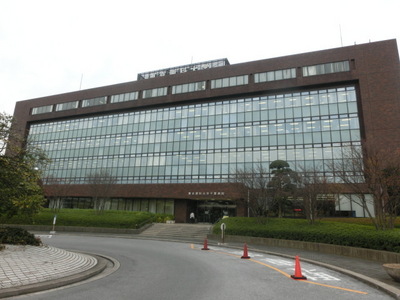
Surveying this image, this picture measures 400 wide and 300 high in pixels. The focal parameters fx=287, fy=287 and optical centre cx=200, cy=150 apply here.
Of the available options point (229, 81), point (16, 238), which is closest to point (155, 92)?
point (229, 81)

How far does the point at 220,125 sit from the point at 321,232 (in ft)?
88.2

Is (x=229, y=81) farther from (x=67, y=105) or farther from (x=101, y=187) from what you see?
(x=67, y=105)

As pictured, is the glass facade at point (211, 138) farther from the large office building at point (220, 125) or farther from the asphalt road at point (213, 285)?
the asphalt road at point (213, 285)

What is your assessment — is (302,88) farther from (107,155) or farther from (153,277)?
(153,277)

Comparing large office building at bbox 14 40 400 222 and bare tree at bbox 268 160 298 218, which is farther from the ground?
large office building at bbox 14 40 400 222

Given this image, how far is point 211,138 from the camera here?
4331 cm

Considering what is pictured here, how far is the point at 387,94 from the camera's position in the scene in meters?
34.0

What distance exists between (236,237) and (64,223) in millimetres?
19983

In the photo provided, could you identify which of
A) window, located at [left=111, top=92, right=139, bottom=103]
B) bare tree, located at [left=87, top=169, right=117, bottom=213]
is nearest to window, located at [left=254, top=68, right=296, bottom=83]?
window, located at [left=111, top=92, right=139, bottom=103]

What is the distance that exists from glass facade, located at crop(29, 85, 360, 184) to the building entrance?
450cm

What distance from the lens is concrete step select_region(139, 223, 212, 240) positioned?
91.6ft

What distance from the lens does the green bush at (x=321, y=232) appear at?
14.3m

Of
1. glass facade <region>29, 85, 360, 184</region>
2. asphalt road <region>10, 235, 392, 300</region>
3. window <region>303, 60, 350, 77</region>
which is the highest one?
window <region>303, 60, 350, 77</region>

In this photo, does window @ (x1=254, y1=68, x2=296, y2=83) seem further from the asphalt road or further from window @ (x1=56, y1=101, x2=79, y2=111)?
window @ (x1=56, y1=101, x2=79, y2=111)
